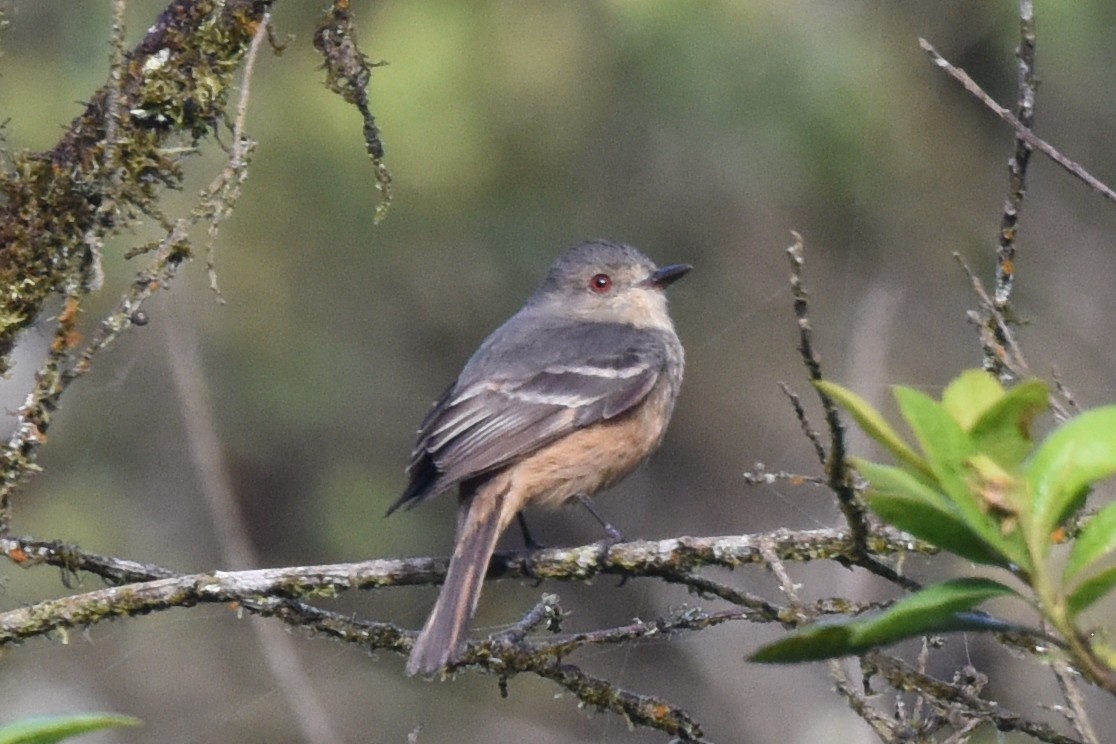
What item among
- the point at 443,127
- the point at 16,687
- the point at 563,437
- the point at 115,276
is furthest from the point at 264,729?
the point at 563,437

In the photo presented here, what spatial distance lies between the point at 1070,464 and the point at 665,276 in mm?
4375

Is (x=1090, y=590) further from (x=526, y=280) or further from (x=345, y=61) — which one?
(x=526, y=280)

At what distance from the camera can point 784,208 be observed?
8750 mm

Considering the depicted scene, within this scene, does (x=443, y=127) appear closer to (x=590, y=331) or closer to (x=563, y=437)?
(x=590, y=331)

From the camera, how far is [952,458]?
1483mm

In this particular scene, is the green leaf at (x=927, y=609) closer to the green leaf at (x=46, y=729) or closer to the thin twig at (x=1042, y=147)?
the green leaf at (x=46, y=729)

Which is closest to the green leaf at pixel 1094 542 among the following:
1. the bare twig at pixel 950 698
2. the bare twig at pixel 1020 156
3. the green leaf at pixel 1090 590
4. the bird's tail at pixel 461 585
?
the green leaf at pixel 1090 590

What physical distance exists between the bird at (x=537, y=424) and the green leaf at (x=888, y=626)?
2272 millimetres

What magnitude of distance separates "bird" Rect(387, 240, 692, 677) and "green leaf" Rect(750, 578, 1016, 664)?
2.27 meters

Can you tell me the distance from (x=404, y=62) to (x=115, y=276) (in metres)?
2.06

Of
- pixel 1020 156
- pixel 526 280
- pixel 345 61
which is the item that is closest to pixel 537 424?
pixel 345 61

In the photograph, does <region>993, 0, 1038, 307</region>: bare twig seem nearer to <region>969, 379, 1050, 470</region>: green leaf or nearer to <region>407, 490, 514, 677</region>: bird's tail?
<region>969, 379, 1050, 470</region>: green leaf

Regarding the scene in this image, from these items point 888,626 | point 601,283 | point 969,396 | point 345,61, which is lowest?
point 888,626

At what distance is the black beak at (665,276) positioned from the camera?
5.74 meters
